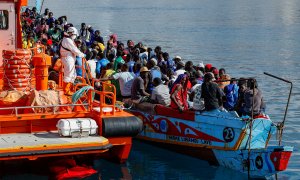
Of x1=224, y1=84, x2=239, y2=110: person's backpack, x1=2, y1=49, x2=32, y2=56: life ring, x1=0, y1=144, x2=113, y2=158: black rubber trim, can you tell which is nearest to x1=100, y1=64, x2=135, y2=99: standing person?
x1=224, y1=84, x2=239, y2=110: person's backpack

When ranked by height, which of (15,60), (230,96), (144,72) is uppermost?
(15,60)

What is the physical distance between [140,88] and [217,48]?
2680 cm

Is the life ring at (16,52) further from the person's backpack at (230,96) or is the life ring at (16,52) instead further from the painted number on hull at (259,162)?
the painted number on hull at (259,162)

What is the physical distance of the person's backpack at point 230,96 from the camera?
51.7 feet

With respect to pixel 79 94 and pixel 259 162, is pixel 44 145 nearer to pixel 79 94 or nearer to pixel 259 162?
pixel 79 94

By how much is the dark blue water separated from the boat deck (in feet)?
4.34

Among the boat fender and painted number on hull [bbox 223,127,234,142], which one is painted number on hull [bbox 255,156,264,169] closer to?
painted number on hull [bbox 223,127,234,142]

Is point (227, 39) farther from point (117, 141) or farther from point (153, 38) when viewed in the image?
point (117, 141)

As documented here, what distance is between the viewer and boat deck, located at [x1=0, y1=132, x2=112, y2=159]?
39.8 ft

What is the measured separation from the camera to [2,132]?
13000mm

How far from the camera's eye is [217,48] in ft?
139

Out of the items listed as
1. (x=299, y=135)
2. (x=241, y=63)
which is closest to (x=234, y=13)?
(x=241, y=63)

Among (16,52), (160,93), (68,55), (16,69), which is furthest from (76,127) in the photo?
(160,93)

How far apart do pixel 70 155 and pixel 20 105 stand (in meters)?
1.57
